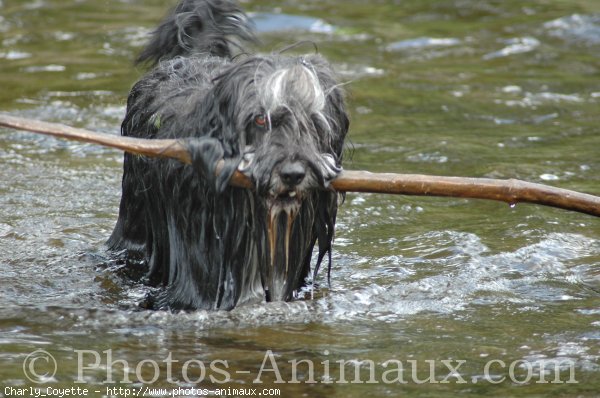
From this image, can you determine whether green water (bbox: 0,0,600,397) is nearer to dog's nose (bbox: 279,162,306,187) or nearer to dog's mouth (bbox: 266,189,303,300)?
dog's mouth (bbox: 266,189,303,300)

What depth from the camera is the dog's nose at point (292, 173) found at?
15.5 ft

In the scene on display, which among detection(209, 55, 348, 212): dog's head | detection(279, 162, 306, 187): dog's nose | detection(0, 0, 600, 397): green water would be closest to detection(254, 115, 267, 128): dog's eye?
detection(209, 55, 348, 212): dog's head

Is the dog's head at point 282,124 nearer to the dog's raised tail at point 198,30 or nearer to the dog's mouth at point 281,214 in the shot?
the dog's mouth at point 281,214

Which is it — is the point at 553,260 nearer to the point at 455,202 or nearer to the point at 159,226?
the point at 455,202

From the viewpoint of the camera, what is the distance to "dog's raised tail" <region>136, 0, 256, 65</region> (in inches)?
261

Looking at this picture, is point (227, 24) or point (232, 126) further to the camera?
point (227, 24)

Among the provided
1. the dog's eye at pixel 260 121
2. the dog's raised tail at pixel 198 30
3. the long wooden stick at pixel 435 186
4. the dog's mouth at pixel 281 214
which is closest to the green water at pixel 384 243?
the dog's mouth at pixel 281 214

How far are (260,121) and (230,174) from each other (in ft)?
0.90

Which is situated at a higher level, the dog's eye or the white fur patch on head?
the white fur patch on head

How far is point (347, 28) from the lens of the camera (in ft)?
43.9

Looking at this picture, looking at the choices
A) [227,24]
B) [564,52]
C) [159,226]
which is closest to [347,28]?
[564,52]

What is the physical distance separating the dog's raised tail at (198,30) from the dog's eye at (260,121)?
5.72 feet

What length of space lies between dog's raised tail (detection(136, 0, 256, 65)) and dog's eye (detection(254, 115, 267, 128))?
1.74 meters

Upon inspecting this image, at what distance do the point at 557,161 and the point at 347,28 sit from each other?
18.1 ft
